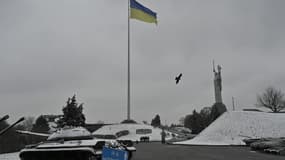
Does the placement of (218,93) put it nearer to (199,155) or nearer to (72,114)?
(72,114)

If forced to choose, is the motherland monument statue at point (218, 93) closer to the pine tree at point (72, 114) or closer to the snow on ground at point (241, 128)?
the snow on ground at point (241, 128)

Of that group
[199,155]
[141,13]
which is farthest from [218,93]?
[199,155]

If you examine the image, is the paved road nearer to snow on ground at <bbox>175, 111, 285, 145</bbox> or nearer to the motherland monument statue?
snow on ground at <bbox>175, 111, 285, 145</bbox>

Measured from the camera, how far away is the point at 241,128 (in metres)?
44.0

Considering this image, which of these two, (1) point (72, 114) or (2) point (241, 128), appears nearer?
(2) point (241, 128)

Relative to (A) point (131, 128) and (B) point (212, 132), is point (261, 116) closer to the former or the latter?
(B) point (212, 132)

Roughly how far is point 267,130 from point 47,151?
147ft

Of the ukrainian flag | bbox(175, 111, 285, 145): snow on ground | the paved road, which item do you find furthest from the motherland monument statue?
the paved road

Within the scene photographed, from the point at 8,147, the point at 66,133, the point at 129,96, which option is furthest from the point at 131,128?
the point at 66,133

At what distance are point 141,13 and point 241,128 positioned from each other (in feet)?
81.5

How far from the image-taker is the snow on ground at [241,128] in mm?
40634

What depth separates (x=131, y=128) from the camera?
64.8 metres

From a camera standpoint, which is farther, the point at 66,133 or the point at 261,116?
the point at 261,116

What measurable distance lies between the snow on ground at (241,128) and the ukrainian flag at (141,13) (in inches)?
724
